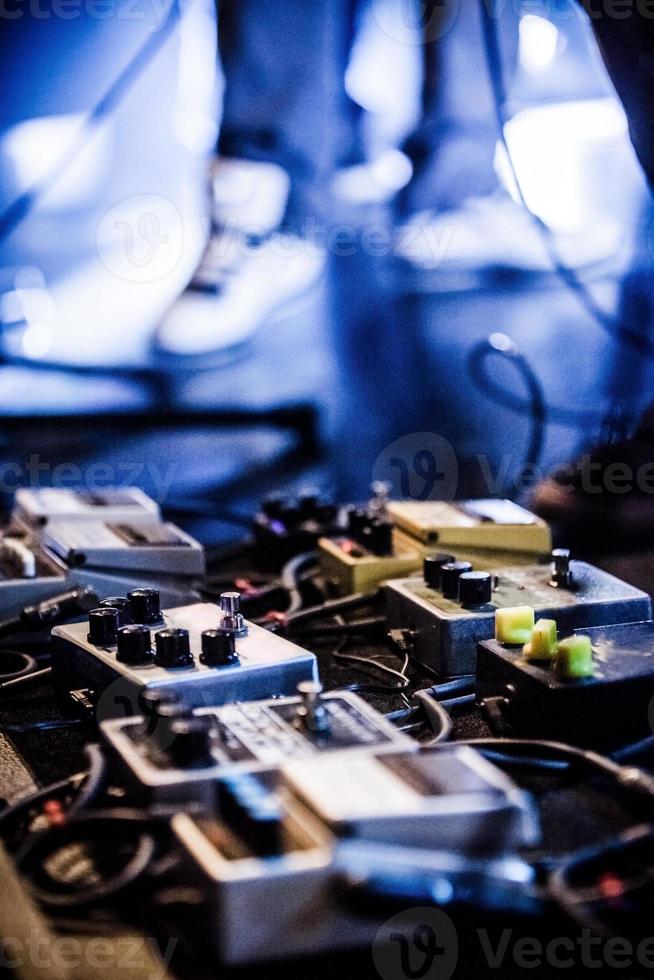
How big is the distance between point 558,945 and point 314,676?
38 centimetres

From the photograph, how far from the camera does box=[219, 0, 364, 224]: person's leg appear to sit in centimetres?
242

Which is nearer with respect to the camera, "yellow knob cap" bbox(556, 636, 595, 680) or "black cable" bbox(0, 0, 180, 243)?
"yellow knob cap" bbox(556, 636, 595, 680)

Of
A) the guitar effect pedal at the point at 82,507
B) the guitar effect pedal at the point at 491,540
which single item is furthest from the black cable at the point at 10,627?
the guitar effect pedal at the point at 491,540

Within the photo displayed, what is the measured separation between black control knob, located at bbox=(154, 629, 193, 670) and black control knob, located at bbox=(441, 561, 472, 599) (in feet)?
1.22

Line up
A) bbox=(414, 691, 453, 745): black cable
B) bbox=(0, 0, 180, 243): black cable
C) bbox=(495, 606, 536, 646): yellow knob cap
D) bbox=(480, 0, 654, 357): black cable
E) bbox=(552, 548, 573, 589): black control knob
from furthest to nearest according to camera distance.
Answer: bbox=(480, 0, 654, 357): black cable
bbox=(0, 0, 180, 243): black cable
bbox=(552, 548, 573, 589): black control knob
bbox=(495, 606, 536, 646): yellow knob cap
bbox=(414, 691, 453, 745): black cable

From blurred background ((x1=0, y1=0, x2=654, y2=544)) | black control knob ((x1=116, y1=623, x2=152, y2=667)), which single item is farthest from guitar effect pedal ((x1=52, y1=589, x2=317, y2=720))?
blurred background ((x1=0, y1=0, x2=654, y2=544))

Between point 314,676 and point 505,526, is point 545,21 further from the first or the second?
point 314,676

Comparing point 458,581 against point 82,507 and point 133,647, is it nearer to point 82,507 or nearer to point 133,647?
point 133,647

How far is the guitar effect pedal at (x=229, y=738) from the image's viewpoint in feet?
2.54

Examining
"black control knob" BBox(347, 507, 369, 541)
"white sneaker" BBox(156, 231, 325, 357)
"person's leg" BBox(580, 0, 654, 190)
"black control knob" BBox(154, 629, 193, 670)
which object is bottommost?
"black control knob" BBox(154, 629, 193, 670)

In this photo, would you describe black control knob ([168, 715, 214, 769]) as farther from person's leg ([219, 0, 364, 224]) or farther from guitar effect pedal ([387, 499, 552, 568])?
person's leg ([219, 0, 364, 224])

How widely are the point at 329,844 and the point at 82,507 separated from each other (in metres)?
1.11

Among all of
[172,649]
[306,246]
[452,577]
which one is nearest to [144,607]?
[172,649]

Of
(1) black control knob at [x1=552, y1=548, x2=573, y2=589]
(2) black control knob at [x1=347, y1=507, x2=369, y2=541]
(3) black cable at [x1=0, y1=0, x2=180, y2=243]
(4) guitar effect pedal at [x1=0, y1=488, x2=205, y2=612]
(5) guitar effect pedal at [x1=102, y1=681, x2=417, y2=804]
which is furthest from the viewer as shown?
(3) black cable at [x1=0, y1=0, x2=180, y2=243]
